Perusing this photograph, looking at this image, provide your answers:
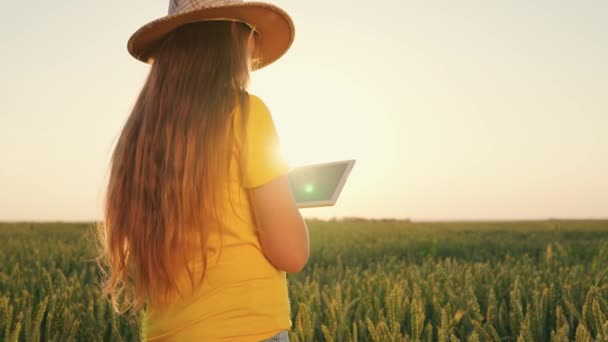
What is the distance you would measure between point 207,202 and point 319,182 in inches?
12.9

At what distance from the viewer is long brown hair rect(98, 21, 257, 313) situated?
162 cm

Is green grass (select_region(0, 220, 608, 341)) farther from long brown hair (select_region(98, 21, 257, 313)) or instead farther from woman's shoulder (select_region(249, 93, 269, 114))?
woman's shoulder (select_region(249, 93, 269, 114))

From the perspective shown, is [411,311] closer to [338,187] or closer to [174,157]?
[338,187]

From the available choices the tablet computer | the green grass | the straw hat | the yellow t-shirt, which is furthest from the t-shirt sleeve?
the green grass

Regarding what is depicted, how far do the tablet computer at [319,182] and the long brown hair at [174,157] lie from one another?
10.1 inches

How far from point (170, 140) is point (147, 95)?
0.82 feet

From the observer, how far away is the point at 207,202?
1613 millimetres

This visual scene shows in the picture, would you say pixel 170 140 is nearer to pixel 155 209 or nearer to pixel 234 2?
pixel 155 209

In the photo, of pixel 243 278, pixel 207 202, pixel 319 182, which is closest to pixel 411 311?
pixel 319 182

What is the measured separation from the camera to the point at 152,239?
1703mm

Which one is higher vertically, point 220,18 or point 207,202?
point 220,18

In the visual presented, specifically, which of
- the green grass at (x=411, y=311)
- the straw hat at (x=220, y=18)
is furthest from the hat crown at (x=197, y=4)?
the green grass at (x=411, y=311)

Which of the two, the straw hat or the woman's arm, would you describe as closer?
the woman's arm

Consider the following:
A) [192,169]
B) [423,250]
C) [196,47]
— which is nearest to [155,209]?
[192,169]
